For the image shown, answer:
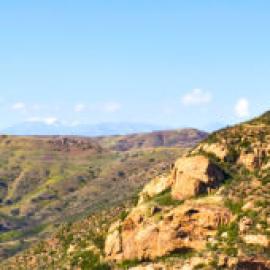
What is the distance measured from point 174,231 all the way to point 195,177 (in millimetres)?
19894

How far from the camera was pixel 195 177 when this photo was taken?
513 feet

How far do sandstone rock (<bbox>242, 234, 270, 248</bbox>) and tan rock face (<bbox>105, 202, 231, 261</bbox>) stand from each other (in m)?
8.04

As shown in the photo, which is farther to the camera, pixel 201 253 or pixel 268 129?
pixel 268 129

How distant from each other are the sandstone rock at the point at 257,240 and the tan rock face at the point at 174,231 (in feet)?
26.4

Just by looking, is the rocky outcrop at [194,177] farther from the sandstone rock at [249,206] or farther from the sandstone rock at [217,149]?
the sandstone rock at [249,206]

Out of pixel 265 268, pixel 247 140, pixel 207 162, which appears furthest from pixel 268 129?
pixel 265 268

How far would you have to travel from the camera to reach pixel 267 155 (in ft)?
533

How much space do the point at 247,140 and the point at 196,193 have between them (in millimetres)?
26414

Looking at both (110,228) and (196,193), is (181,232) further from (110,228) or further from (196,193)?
(110,228)

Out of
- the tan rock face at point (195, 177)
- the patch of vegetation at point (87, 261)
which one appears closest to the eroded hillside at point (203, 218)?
the tan rock face at point (195, 177)

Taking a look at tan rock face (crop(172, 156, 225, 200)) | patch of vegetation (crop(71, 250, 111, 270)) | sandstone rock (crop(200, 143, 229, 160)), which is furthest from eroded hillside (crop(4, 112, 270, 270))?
patch of vegetation (crop(71, 250, 111, 270))

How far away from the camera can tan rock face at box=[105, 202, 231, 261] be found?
138 meters

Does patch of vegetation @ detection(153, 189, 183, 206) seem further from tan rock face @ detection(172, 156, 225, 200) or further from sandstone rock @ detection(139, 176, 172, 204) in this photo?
sandstone rock @ detection(139, 176, 172, 204)

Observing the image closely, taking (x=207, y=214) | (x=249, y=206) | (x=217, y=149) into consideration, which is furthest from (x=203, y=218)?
(x=217, y=149)
